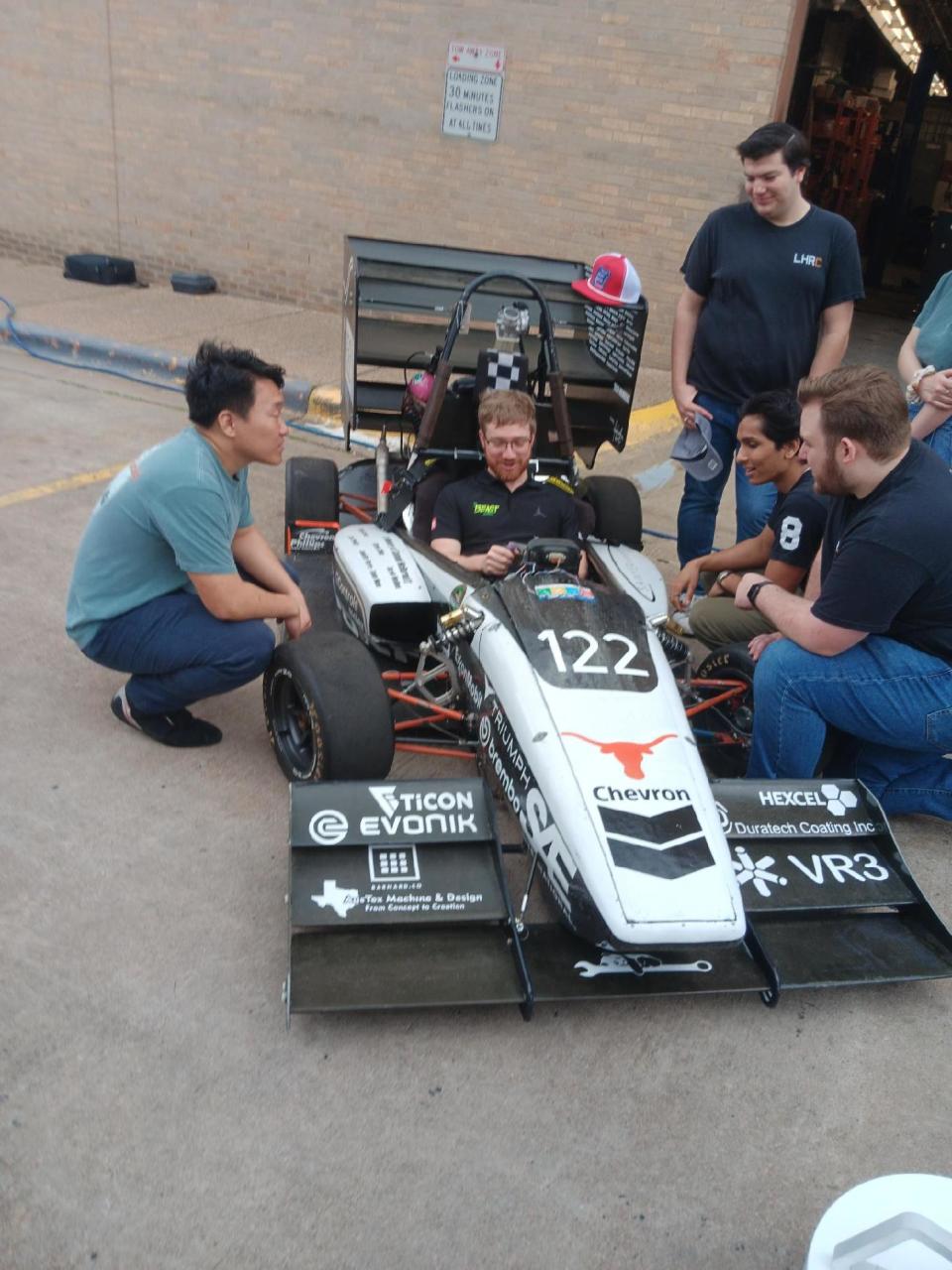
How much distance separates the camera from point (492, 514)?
4.36 metres

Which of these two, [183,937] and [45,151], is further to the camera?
[45,151]

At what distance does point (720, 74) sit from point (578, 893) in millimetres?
7551

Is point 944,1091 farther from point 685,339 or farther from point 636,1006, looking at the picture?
point 685,339

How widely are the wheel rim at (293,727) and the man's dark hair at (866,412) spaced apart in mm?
1879

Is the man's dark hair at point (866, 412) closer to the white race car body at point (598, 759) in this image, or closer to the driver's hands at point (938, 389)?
the white race car body at point (598, 759)

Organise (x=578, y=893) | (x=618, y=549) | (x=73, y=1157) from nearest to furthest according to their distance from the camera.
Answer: (x=73, y=1157)
(x=578, y=893)
(x=618, y=549)

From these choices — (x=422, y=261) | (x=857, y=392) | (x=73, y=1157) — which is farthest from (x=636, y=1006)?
(x=422, y=261)

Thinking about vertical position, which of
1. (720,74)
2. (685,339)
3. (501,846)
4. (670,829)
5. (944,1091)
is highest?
(720,74)

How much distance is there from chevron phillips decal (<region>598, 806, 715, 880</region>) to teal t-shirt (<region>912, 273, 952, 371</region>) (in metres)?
2.67

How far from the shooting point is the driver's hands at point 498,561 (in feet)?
12.9

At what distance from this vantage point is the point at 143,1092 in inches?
100

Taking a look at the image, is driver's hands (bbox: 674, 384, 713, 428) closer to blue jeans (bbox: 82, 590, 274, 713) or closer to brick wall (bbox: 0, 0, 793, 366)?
blue jeans (bbox: 82, 590, 274, 713)

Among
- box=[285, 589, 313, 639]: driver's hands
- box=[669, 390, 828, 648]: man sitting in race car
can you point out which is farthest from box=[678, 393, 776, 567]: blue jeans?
box=[285, 589, 313, 639]: driver's hands

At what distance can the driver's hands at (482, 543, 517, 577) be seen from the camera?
12.9 ft
